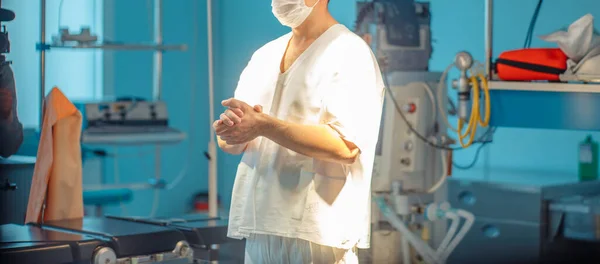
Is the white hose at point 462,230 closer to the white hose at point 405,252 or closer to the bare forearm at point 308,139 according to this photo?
the white hose at point 405,252

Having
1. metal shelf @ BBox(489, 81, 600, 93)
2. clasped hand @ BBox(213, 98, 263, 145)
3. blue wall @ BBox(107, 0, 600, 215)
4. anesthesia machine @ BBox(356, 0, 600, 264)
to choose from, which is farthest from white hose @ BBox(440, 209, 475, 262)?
clasped hand @ BBox(213, 98, 263, 145)

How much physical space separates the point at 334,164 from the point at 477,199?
2.89m

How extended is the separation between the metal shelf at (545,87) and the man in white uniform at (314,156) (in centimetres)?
160

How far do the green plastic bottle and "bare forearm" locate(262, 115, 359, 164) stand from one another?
3.02 m

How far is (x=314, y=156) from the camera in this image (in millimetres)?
1769

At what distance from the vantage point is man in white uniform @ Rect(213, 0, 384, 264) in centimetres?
183

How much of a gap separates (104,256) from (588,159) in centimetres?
272

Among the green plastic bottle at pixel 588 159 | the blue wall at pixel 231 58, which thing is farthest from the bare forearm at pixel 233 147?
the blue wall at pixel 231 58

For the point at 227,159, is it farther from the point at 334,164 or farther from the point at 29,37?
the point at 334,164

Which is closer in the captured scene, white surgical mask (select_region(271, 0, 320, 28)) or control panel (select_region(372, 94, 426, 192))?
white surgical mask (select_region(271, 0, 320, 28))

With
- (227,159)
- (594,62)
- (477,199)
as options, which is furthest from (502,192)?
(227,159)

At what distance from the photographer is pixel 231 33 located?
21.8 ft

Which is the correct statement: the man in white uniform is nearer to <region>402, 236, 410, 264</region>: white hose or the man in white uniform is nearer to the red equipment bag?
the red equipment bag

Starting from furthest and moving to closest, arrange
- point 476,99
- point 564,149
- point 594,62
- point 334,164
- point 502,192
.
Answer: point 564,149
point 502,192
point 476,99
point 594,62
point 334,164
